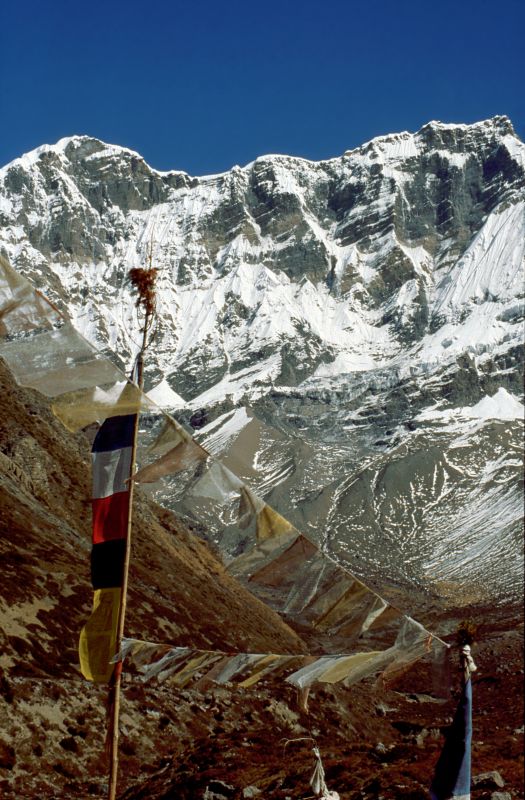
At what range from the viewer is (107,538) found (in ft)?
32.4

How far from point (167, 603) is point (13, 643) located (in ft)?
71.7

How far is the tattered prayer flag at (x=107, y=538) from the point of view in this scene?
31.7ft

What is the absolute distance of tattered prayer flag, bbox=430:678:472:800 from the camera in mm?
9625

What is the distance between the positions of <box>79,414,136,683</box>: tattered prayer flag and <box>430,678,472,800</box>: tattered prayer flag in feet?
12.0

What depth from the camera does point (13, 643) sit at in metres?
29.2

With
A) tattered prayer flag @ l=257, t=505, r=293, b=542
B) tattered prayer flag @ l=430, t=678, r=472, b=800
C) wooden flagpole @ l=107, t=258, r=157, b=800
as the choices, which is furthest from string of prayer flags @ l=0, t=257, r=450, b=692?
tattered prayer flag @ l=430, t=678, r=472, b=800

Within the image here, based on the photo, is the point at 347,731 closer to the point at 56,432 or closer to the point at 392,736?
the point at 392,736

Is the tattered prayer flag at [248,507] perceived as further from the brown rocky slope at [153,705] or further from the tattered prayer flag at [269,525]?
the brown rocky slope at [153,705]

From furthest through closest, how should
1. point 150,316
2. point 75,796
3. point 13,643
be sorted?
point 13,643
point 75,796
point 150,316

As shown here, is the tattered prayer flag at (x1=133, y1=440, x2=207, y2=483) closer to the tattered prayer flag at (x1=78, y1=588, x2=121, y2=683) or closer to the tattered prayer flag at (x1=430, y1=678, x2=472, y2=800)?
the tattered prayer flag at (x1=78, y1=588, x2=121, y2=683)

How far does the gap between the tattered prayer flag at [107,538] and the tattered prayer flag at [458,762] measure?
366 cm

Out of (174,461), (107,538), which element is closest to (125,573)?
(107,538)

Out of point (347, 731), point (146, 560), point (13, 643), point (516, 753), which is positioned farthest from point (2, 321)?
point (146, 560)

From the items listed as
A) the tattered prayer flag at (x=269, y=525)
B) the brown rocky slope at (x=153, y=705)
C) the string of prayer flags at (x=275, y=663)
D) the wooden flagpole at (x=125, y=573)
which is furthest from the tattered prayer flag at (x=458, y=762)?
the wooden flagpole at (x=125, y=573)
